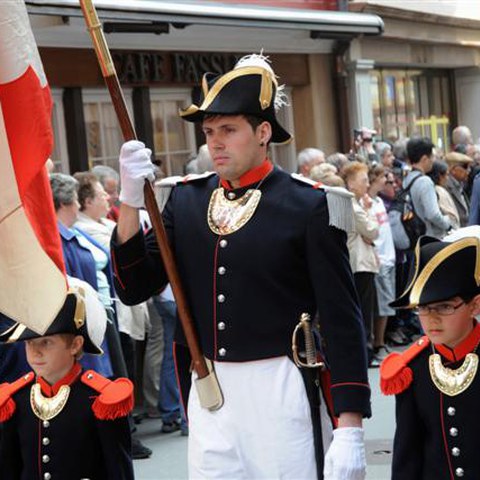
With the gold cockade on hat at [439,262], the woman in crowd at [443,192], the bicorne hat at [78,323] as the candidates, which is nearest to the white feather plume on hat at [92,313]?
the bicorne hat at [78,323]

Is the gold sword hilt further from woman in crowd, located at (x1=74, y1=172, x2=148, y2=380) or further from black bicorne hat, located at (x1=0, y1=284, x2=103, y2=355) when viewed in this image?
woman in crowd, located at (x1=74, y1=172, x2=148, y2=380)

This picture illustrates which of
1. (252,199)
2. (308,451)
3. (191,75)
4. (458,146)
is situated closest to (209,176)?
(252,199)

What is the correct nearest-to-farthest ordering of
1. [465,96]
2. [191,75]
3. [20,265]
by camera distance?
[20,265] < [191,75] < [465,96]

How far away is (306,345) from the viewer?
3.99 m

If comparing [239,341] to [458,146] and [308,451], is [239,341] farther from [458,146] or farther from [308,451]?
[458,146]

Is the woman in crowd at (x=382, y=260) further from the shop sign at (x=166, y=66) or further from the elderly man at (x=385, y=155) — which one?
the shop sign at (x=166, y=66)

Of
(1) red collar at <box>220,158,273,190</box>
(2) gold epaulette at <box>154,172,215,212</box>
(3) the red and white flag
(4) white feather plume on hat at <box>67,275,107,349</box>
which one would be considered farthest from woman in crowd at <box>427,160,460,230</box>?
(3) the red and white flag

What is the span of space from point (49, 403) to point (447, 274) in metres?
1.54

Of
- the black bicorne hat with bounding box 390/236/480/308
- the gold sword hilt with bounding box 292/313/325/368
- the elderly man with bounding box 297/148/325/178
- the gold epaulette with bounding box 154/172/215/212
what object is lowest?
the gold sword hilt with bounding box 292/313/325/368

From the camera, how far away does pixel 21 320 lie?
3.81 m

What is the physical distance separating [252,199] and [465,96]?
19.5 metres

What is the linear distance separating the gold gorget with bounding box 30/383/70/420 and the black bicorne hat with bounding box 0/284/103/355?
0.68 feet

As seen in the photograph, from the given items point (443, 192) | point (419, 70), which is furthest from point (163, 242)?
point (419, 70)

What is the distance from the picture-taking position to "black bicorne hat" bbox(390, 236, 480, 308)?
14.3 ft
